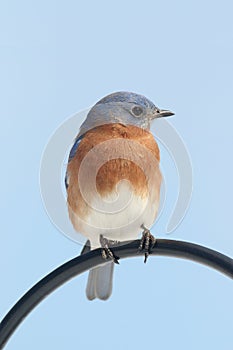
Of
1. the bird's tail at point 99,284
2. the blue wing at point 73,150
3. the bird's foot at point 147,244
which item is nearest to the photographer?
the bird's foot at point 147,244

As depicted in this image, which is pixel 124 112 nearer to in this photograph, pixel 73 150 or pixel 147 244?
pixel 73 150

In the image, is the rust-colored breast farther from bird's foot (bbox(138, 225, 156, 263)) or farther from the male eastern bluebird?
bird's foot (bbox(138, 225, 156, 263))

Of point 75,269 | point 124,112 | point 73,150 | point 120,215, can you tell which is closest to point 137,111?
point 124,112

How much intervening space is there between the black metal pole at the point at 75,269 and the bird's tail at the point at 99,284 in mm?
657

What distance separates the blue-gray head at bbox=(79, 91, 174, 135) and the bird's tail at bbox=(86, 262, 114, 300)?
484mm

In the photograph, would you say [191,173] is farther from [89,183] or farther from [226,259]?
[89,183]

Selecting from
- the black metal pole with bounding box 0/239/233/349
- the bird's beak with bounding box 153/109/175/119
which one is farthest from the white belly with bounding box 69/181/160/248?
the black metal pole with bounding box 0/239/233/349

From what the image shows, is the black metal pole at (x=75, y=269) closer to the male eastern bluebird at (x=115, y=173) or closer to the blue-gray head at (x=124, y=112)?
the male eastern bluebird at (x=115, y=173)

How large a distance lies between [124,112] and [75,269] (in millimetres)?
804

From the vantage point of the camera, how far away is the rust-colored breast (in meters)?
2.35

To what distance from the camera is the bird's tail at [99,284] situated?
2605 mm

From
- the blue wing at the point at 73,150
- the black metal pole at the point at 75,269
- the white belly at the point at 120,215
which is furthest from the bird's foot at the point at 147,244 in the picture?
the blue wing at the point at 73,150

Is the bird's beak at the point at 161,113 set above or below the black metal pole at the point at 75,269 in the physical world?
above

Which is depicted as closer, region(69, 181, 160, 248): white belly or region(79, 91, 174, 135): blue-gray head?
region(69, 181, 160, 248): white belly
